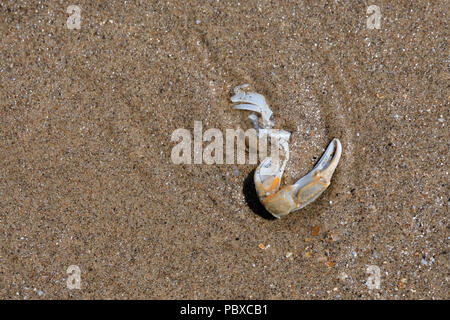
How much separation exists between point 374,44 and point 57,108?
81.6 inches

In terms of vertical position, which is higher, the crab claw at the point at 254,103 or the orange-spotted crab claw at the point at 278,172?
the crab claw at the point at 254,103

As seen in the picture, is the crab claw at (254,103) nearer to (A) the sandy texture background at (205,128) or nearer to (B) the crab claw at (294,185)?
(A) the sandy texture background at (205,128)

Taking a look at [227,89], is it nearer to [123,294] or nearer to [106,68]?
[106,68]

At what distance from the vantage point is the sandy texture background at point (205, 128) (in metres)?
2.73

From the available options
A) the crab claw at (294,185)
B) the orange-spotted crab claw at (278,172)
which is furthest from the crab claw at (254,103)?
the crab claw at (294,185)

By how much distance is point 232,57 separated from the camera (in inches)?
108

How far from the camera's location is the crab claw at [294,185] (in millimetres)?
2643

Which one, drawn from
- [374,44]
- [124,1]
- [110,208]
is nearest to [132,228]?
[110,208]

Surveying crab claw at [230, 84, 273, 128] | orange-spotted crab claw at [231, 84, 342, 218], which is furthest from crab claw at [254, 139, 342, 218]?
crab claw at [230, 84, 273, 128]

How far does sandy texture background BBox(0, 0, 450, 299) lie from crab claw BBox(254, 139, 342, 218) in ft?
0.27

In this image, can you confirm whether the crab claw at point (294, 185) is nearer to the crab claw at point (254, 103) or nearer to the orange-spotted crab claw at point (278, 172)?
the orange-spotted crab claw at point (278, 172)

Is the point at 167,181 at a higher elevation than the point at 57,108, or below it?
below

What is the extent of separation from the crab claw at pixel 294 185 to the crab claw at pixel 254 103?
0.98 ft

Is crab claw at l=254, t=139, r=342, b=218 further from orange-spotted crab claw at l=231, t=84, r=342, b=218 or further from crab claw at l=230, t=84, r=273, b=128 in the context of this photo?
crab claw at l=230, t=84, r=273, b=128
